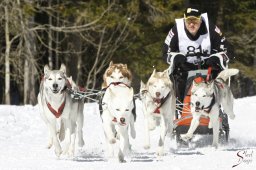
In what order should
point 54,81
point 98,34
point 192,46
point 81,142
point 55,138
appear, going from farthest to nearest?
point 98,34
point 192,46
point 81,142
point 55,138
point 54,81

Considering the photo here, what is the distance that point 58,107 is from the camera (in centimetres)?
774

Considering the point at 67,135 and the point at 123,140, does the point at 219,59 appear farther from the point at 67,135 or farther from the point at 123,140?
the point at 67,135

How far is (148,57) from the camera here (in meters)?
22.0

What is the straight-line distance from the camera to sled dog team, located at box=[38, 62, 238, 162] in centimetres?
732

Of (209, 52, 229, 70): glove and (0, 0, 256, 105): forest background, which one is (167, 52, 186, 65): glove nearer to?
(209, 52, 229, 70): glove

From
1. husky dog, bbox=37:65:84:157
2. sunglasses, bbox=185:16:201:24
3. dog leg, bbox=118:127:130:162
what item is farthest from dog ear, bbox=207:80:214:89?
husky dog, bbox=37:65:84:157

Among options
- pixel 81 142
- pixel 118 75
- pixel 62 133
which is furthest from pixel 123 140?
pixel 81 142

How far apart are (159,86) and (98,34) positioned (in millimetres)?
15252

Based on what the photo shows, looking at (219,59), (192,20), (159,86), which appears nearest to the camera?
(159,86)

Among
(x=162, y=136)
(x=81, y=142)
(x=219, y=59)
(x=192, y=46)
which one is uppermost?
(x=192, y=46)

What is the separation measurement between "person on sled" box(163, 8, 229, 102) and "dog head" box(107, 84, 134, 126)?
61.1 inches

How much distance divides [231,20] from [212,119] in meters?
16.6

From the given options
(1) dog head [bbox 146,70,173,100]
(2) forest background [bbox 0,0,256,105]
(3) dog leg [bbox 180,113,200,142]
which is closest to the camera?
(1) dog head [bbox 146,70,173,100]

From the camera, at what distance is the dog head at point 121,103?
7176 mm
